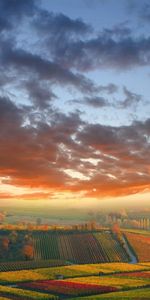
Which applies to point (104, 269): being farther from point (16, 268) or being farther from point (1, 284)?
point (1, 284)

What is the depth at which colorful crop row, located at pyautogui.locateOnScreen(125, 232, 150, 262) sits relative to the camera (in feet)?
468

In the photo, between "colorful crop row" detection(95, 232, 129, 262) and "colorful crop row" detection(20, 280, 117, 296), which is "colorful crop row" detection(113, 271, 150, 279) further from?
"colorful crop row" detection(95, 232, 129, 262)

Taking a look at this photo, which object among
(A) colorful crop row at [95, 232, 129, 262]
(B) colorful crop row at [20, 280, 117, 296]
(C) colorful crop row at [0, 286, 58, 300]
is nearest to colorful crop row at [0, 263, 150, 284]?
(B) colorful crop row at [20, 280, 117, 296]

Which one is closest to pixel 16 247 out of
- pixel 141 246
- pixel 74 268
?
pixel 74 268

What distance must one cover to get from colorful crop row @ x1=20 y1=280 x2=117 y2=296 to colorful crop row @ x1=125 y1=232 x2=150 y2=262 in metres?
51.8

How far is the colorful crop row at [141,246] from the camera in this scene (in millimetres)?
142525

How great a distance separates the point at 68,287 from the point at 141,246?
264ft

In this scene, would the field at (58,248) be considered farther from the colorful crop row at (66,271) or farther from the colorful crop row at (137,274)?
the colorful crop row at (137,274)

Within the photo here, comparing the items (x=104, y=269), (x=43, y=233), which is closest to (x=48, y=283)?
(x=104, y=269)

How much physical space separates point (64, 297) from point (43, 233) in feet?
324

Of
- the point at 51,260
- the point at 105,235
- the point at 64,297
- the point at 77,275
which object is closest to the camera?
the point at 64,297

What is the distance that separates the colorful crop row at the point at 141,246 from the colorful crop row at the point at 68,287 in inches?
2040

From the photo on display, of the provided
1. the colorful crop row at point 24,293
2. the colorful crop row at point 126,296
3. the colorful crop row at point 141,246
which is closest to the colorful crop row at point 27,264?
the colorful crop row at point 24,293

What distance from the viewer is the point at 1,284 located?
9406 cm
